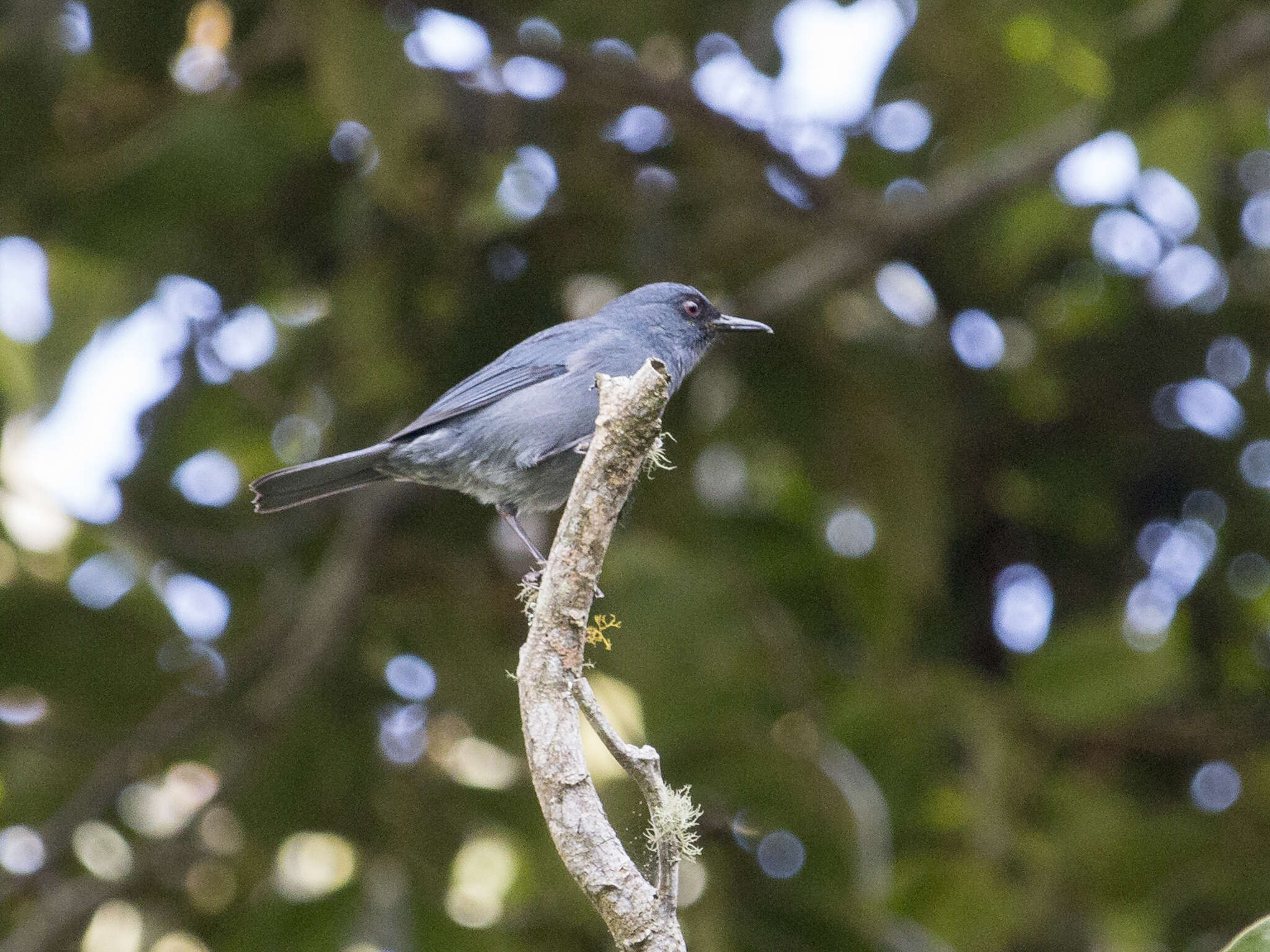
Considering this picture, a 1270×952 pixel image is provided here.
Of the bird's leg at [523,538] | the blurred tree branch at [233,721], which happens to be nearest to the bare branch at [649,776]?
the bird's leg at [523,538]

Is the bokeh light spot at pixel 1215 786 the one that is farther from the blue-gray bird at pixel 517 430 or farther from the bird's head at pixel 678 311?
the blue-gray bird at pixel 517 430

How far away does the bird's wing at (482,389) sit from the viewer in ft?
11.0

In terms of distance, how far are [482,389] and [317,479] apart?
0.48m

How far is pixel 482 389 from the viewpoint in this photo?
347 cm

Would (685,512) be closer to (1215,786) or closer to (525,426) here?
(525,426)

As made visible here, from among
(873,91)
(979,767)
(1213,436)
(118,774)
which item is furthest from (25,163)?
(1213,436)

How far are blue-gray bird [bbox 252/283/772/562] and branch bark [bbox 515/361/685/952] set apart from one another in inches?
34.5

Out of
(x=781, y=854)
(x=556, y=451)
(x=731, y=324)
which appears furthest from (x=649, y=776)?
(x=781, y=854)

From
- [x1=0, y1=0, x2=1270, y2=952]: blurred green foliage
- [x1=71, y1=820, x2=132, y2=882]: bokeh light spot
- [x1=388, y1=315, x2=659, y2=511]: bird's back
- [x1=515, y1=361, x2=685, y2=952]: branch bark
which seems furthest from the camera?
[x1=71, y1=820, x2=132, y2=882]: bokeh light spot

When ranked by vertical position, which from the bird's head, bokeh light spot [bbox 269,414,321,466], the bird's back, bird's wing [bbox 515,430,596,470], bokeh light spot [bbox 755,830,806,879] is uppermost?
bokeh light spot [bbox 269,414,321,466]

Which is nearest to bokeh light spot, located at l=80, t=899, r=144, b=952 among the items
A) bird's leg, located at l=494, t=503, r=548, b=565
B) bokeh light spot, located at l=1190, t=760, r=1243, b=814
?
bird's leg, located at l=494, t=503, r=548, b=565

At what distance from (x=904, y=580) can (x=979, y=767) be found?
2.98 feet

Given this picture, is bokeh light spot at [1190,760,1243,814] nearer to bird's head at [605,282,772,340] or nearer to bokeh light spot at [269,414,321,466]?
bird's head at [605,282,772,340]

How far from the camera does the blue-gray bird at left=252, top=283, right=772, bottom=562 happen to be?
3203 millimetres
